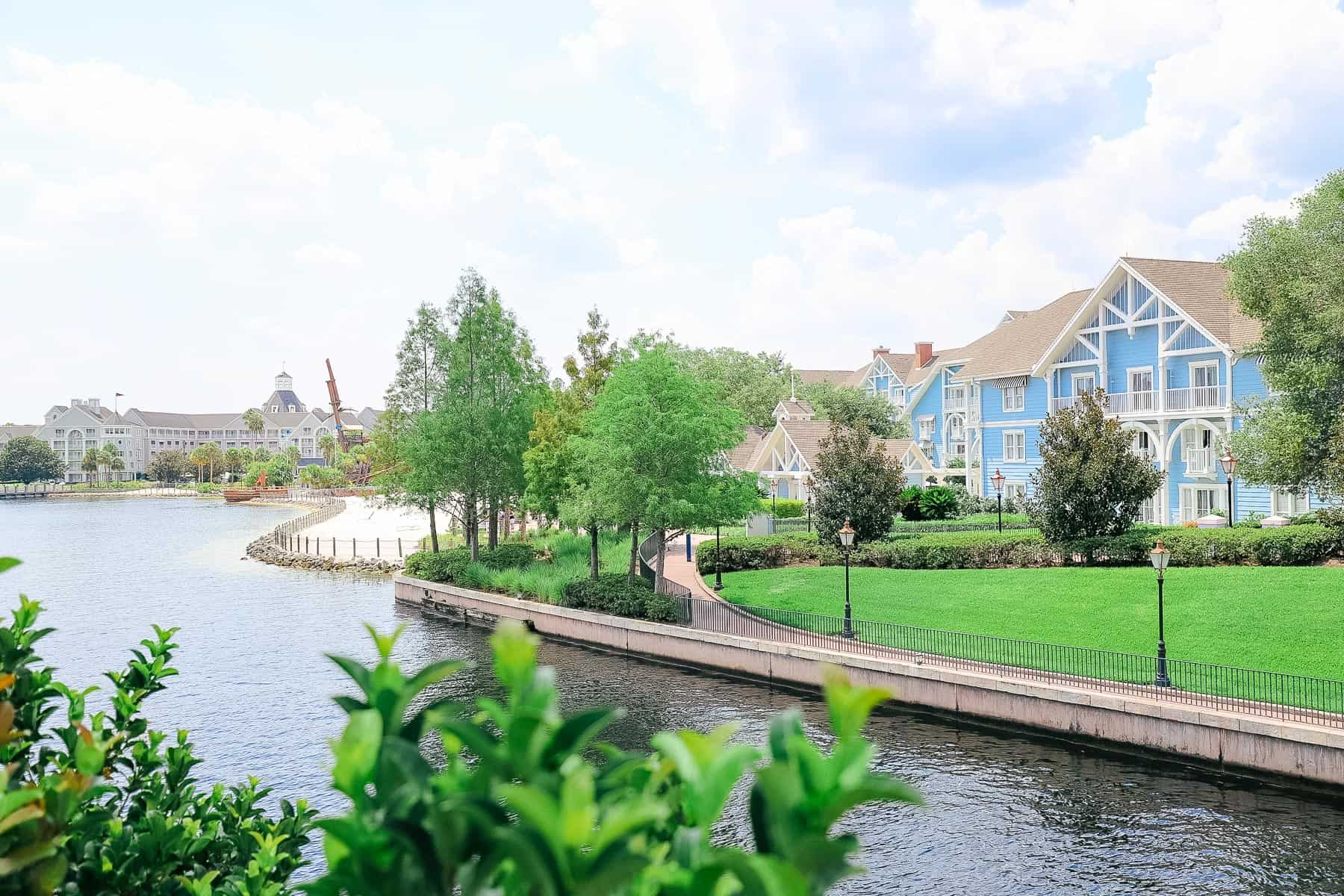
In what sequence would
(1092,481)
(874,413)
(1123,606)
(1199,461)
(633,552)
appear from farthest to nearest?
(874,413) → (1199,461) → (633,552) → (1092,481) → (1123,606)

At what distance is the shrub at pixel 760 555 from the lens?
46.0 metres

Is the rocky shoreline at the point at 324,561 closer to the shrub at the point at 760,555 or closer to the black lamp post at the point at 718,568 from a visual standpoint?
the shrub at the point at 760,555

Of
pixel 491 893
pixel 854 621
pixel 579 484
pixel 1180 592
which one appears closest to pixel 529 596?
pixel 579 484

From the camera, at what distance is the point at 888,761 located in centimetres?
2312

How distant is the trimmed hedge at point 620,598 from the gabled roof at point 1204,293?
27689 mm

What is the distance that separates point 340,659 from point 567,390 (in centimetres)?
4664

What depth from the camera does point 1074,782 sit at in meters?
21.4

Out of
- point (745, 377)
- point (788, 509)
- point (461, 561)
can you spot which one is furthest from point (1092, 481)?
point (745, 377)

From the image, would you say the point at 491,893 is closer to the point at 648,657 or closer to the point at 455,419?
the point at 648,657

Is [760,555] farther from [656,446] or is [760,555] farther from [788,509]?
[788,509]

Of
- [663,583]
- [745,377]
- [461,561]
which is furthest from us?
[745,377]

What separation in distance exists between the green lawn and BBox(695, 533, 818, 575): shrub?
4791 mm

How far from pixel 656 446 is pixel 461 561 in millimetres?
16701

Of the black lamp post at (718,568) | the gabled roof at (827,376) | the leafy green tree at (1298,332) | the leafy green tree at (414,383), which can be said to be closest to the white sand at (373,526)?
the leafy green tree at (414,383)
